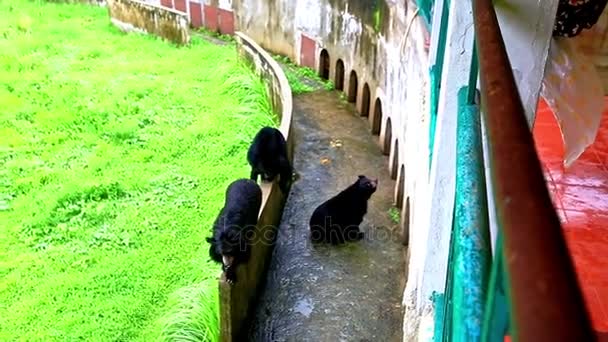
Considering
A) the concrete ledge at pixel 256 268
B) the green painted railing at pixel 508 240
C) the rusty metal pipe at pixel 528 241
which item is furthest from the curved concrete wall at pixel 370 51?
the rusty metal pipe at pixel 528 241

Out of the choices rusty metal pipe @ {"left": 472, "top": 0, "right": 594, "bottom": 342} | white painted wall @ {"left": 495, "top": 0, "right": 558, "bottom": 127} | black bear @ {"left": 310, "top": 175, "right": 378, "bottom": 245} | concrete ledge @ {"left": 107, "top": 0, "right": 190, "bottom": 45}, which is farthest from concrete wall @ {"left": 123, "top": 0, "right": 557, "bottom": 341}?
concrete ledge @ {"left": 107, "top": 0, "right": 190, "bottom": 45}

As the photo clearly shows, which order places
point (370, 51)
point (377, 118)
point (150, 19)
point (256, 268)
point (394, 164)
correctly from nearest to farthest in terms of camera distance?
point (256, 268) → point (394, 164) → point (377, 118) → point (370, 51) → point (150, 19)

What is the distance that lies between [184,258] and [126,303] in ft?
2.36

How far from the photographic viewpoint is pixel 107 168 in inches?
292

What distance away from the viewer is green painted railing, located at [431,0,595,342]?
46 cm

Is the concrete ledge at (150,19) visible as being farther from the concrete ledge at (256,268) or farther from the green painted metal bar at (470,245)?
the green painted metal bar at (470,245)

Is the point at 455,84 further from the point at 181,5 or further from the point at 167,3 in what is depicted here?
the point at 167,3

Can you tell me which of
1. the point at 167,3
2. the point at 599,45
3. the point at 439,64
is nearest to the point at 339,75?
the point at 167,3

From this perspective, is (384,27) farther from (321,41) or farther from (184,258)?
(184,258)

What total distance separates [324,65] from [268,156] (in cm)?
468

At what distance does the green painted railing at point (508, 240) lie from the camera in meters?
0.46

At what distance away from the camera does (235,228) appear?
4625 millimetres

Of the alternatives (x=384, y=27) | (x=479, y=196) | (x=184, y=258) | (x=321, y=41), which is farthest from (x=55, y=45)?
(x=479, y=196)

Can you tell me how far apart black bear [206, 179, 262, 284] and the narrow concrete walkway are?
686 millimetres
